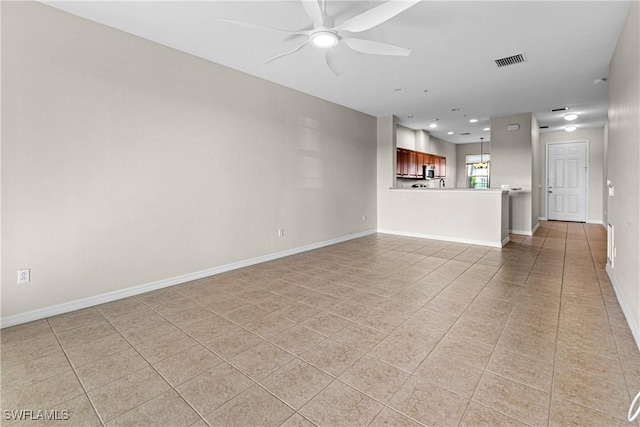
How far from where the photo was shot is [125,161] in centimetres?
323

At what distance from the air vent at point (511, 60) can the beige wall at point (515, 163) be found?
325 cm

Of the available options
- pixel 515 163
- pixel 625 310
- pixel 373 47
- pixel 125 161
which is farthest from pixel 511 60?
pixel 125 161

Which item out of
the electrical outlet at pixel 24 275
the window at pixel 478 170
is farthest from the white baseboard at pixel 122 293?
the window at pixel 478 170

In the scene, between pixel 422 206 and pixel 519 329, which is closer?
pixel 519 329

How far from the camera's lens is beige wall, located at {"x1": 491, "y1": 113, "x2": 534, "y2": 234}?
21.9 feet

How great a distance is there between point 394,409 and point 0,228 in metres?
3.32

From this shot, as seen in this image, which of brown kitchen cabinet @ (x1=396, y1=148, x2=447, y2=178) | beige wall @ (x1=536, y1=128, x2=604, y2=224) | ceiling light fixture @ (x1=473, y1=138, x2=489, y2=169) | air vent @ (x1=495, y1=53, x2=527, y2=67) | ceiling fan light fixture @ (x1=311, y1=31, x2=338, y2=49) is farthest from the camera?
ceiling light fixture @ (x1=473, y1=138, x2=489, y2=169)

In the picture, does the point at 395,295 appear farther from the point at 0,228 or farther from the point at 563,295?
the point at 0,228

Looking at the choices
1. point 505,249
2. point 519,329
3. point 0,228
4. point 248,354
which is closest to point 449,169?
point 505,249

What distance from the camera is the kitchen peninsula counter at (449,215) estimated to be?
570cm

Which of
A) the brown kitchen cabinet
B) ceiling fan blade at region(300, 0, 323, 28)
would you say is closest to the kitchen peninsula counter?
the brown kitchen cabinet

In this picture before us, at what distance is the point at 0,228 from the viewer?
8.39 feet

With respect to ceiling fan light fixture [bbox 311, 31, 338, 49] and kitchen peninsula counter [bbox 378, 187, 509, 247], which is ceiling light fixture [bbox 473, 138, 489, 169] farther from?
ceiling fan light fixture [bbox 311, 31, 338, 49]

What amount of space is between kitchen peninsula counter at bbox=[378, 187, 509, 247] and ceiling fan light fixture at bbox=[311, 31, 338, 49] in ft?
14.4
